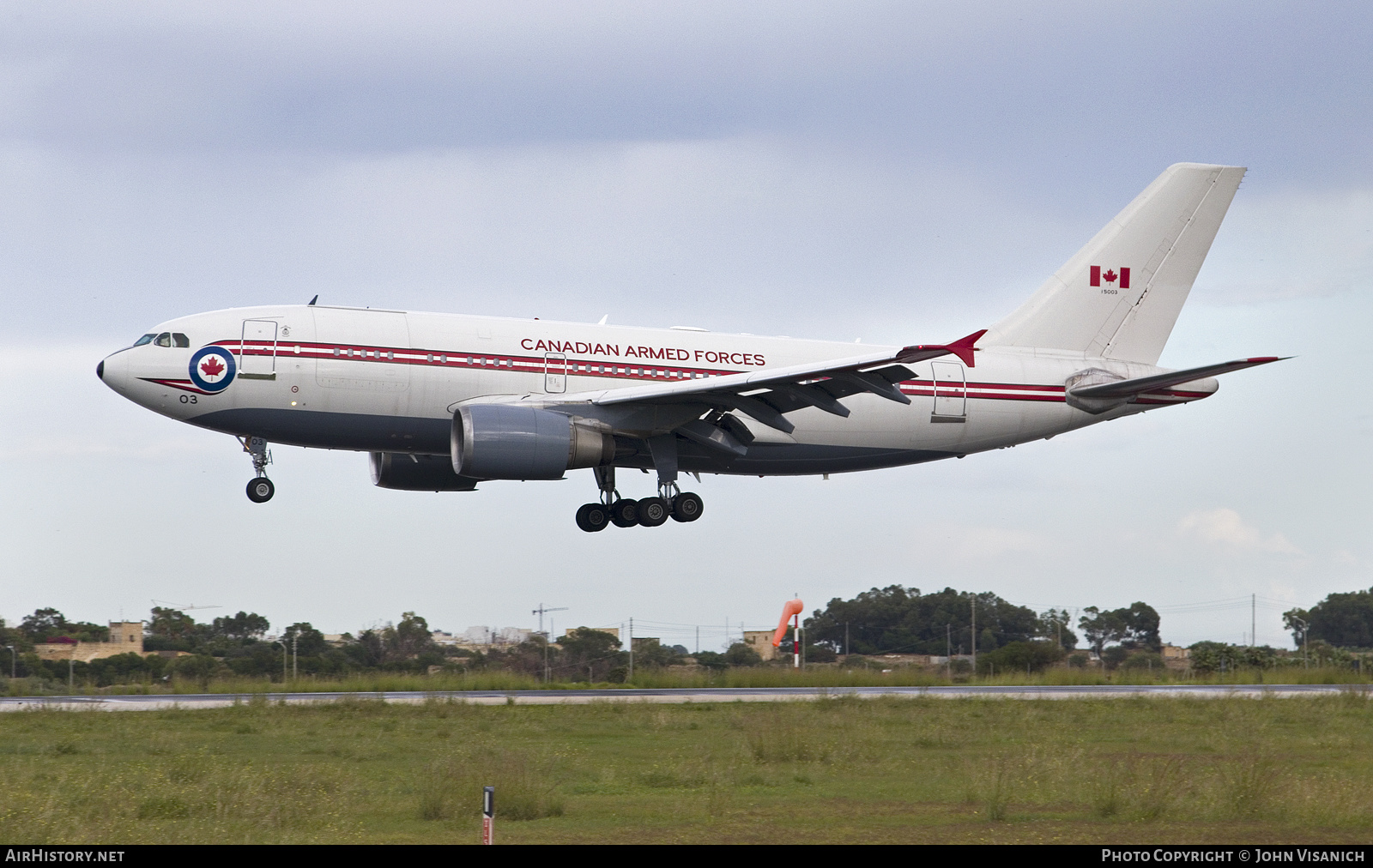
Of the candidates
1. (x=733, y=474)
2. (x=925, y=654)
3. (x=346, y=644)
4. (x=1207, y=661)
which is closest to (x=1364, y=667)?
(x=1207, y=661)

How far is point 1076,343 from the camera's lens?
3681 cm

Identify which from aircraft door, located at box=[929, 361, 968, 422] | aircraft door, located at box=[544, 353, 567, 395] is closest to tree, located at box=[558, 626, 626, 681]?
aircraft door, located at box=[929, 361, 968, 422]

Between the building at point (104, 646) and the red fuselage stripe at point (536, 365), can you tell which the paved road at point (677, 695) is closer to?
the red fuselage stripe at point (536, 365)

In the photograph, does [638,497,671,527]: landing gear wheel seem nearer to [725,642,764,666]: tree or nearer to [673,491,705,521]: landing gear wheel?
[673,491,705,521]: landing gear wheel

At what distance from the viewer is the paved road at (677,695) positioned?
1297 inches

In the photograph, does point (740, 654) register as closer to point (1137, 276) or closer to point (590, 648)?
point (590, 648)

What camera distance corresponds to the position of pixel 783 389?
30.0 metres

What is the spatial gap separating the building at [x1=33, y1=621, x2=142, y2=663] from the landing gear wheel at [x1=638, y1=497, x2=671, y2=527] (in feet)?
152

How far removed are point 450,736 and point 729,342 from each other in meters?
12.1

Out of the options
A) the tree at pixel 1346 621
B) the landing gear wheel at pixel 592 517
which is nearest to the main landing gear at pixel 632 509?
the landing gear wheel at pixel 592 517

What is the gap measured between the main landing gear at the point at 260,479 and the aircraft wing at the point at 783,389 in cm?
675

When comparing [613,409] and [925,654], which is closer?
[613,409]

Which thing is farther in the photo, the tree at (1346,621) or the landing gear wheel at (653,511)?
the tree at (1346,621)
